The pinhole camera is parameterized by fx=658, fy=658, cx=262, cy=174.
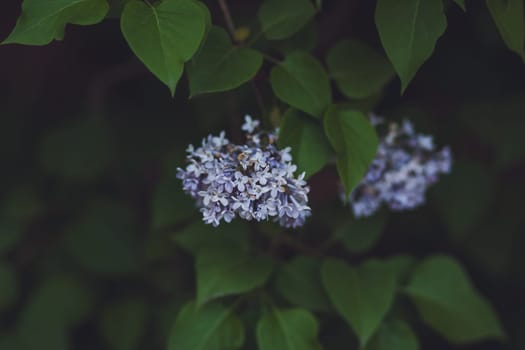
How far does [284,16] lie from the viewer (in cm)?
197

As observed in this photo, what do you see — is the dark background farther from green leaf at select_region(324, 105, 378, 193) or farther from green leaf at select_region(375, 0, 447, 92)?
green leaf at select_region(375, 0, 447, 92)

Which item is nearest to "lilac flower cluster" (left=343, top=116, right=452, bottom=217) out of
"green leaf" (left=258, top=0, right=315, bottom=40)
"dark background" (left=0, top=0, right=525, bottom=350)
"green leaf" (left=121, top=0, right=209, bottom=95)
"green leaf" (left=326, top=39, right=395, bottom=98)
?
"green leaf" (left=326, top=39, right=395, bottom=98)

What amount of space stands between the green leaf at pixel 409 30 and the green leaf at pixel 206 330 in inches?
38.9

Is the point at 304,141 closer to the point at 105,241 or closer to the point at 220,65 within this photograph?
the point at 220,65

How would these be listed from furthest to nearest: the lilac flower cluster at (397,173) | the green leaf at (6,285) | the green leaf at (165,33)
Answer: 1. the green leaf at (6,285)
2. the lilac flower cluster at (397,173)
3. the green leaf at (165,33)

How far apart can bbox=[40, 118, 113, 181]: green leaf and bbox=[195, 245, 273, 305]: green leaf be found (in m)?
1.04

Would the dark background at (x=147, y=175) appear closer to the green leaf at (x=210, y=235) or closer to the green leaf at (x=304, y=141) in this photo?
the green leaf at (x=210, y=235)

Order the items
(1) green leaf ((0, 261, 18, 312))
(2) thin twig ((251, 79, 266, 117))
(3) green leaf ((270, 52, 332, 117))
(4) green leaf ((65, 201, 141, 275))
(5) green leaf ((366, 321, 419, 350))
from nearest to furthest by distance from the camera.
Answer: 1. (3) green leaf ((270, 52, 332, 117))
2. (2) thin twig ((251, 79, 266, 117))
3. (5) green leaf ((366, 321, 419, 350))
4. (1) green leaf ((0, 261, 18, 312))
5. (4) green leaf ((65, 201, 141, 275))

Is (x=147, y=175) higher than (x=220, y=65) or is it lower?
lower

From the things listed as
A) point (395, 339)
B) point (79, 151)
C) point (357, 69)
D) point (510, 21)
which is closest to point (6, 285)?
point (79, 151)

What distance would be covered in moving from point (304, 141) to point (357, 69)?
0.51 meters

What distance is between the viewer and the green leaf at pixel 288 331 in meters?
2.05

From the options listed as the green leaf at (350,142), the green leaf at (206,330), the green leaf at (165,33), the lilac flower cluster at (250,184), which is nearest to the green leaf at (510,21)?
the green leaf at (350,142)

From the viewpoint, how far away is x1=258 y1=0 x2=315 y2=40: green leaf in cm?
193
